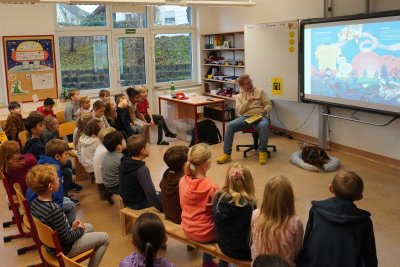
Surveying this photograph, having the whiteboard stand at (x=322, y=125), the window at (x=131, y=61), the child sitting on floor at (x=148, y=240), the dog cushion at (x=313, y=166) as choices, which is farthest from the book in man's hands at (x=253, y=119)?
the child sitting on floor at (x=148, y=240)

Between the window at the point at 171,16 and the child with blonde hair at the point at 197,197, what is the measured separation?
6.33 metres

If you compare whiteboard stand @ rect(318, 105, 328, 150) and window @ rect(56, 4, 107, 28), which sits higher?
window @ rect(56, 4, 107, 28)

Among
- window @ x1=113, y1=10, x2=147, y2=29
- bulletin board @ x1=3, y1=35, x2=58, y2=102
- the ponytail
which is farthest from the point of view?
window @ x1=113, y1=10, x2=147, y2=29

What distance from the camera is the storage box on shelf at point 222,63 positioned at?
329 inches

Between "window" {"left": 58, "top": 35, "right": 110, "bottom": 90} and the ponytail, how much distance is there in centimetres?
656

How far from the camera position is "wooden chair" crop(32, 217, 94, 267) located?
2.53 m

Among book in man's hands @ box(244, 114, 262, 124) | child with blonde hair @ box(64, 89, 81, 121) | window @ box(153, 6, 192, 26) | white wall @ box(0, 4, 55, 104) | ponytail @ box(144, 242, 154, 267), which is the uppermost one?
window @ box(153, 6, 192, 26)

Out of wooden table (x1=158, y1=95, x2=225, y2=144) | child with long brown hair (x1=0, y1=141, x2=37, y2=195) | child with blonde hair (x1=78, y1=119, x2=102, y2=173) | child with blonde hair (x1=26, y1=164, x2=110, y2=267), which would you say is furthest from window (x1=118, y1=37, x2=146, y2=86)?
child with blonde hair (x1=26, y1=164, x2=110, y2=267)

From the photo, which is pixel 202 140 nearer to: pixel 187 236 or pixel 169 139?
pixel 169 139

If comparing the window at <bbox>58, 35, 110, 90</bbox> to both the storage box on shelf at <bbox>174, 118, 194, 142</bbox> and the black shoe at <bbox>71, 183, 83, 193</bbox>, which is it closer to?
the storage box on shelf at <bbox>174, 118, 194, 142</bbox>

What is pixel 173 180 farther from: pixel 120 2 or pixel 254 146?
pixel 120 2

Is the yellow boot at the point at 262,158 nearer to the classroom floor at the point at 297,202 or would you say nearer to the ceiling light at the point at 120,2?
the classroom floor at the point at 297,202

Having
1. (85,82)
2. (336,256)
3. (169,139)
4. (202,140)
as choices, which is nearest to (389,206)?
(336,256)

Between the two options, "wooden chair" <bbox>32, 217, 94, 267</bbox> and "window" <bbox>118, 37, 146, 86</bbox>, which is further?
"window" <bbox>118, 37, 146, 86</bbox>
